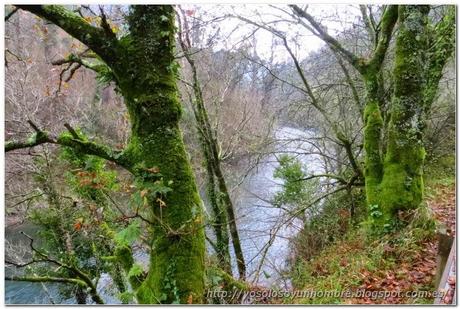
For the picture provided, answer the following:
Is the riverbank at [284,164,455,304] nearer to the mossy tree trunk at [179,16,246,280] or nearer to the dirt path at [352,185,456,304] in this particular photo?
the dirt path at [352,185,456,304]

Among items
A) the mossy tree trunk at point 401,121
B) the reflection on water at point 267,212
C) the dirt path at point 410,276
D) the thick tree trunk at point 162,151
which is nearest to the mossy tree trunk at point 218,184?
the reflection on water at point 267,212

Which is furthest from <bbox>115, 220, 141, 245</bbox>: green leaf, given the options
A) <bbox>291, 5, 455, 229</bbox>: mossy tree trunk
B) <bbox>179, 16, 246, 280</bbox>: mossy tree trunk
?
<bbox>179, 16, 246, 280</bbox>: mossy tree trunk

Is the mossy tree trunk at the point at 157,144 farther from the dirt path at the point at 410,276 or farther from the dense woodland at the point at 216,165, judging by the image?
the dirt path at the point at 410,276

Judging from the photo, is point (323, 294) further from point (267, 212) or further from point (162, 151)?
point (267, 212)

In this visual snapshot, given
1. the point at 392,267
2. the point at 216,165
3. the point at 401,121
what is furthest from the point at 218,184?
the point at 392,267

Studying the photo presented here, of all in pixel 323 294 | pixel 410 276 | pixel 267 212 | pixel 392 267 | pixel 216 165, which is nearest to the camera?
pixel 410 276

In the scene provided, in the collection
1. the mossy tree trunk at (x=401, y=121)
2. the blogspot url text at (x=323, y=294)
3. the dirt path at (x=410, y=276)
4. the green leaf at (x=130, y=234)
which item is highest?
the mossy tree trunk at (x=401, y=121)

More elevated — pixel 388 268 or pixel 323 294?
pixel 388 268

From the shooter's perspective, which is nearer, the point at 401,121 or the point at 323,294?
the point at 323,294

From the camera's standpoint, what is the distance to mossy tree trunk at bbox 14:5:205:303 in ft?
10.5

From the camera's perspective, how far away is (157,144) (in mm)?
3326

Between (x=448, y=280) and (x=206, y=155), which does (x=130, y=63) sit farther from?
(x=206, y=155)

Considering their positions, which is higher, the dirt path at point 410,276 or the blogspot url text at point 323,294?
the dirt path at point 410,276

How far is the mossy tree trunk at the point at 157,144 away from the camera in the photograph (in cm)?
321
